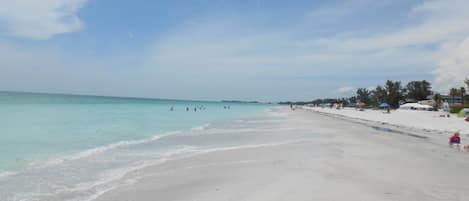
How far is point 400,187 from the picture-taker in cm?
598

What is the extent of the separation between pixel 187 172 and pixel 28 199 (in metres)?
3.28

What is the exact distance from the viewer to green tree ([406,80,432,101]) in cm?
8512

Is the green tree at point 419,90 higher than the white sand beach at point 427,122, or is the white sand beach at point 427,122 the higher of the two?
the green tree at point 419,90

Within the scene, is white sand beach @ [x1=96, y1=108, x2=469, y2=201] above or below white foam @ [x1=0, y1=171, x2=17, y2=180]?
above

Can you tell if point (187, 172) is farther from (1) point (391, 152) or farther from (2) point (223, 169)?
(1) point (391, 152)

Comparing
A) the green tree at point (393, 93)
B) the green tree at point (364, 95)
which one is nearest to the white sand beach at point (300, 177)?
the green tree at point (393, 93)

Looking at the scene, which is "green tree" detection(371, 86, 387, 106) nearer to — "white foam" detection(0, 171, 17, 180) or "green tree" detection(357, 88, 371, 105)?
"green tree" detection(357, 88, 371, 105)

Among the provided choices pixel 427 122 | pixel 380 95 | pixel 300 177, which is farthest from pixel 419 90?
pixel 300 177

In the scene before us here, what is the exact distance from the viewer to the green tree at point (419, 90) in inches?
3351

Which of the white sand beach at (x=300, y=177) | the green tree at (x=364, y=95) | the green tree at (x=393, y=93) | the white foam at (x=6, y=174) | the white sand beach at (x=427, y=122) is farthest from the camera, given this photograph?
the green tree at (x=364, y=95)

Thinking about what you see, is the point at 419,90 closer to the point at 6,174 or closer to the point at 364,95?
Result: the point at 364,95

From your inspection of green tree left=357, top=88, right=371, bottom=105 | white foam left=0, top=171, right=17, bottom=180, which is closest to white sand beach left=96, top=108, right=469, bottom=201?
white foam left=0, top=171, right=17, bottom=180

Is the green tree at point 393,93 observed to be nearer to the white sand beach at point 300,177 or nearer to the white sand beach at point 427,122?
the white sand beach at point 427,122

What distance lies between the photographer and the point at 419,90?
85.7 meters
